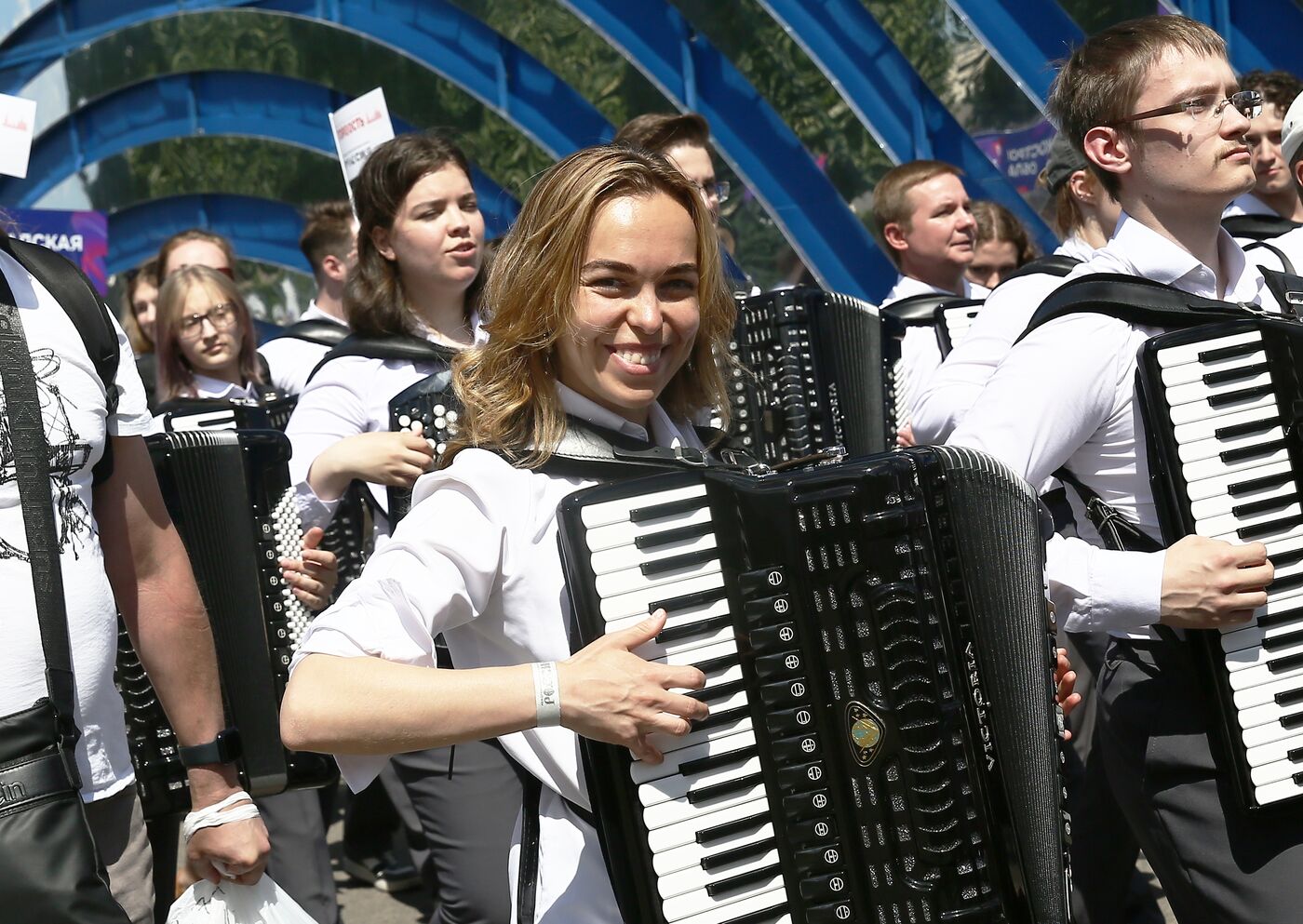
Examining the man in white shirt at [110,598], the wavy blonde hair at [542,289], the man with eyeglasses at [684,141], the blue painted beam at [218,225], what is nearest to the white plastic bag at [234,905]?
the man in white shirt at [110,598]

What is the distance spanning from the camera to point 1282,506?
2613 mm

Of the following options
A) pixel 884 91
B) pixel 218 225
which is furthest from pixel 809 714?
pixel 218 225

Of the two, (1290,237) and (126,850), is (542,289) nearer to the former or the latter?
(126,850)

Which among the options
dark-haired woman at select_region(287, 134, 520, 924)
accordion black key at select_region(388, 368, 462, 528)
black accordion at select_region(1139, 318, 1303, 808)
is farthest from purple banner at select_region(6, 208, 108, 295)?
black accordion at select_region(1139, 318, 1303, 808)

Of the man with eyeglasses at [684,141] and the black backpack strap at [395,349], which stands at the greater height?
the man with eyeglasses at [684,141]

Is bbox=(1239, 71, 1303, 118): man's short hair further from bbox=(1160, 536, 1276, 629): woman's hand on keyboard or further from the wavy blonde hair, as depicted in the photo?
the wavy blonde hair

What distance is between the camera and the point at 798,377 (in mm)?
4625

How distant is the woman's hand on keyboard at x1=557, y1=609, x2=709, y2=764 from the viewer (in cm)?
189

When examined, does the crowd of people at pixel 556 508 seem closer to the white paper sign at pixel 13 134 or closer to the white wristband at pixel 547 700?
the white wristband at pixel 547 700

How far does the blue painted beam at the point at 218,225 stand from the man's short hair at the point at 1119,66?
559 inches

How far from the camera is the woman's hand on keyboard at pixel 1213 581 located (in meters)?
2.55

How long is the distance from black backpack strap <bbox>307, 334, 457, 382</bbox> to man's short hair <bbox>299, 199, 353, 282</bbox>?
2.07m

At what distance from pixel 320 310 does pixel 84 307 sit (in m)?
3.73

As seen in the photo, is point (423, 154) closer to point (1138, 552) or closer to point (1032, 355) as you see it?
point (1032, 355)
